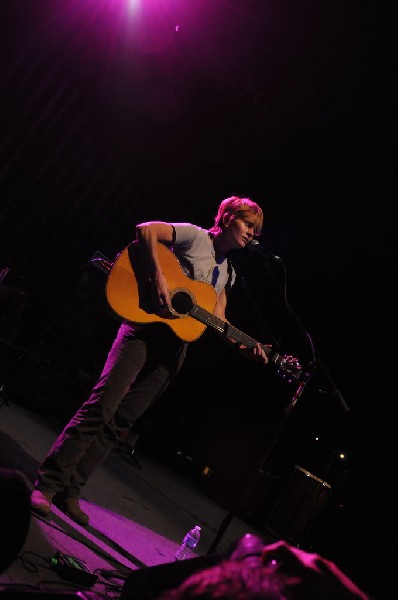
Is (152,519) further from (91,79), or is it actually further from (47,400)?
(91,79)

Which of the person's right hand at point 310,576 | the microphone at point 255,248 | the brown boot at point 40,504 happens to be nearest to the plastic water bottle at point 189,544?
the brown boot at point 40,504

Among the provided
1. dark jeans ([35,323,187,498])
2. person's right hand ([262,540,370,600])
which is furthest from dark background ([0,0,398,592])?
person's right hand ([262,540,370,600])

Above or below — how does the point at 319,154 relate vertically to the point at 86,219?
above

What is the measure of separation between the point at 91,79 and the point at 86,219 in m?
2.08

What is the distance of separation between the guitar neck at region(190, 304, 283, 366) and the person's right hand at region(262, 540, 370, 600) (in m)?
2.21

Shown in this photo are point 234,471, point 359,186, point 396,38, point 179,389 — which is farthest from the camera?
point 179,389

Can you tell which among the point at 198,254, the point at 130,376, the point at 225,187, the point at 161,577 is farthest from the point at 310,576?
the point at 225,187

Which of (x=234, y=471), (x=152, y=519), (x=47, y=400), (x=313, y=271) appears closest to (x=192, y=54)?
(x=313, y=271)

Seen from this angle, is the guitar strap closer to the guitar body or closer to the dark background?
the guitar body

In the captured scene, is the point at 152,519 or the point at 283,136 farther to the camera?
the point at 283,136

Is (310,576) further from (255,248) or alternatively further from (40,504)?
(255,248)

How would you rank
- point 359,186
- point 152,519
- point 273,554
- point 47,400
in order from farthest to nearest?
point 47,400, point 359,186, point 152,519, point 273,554

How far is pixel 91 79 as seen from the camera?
22.8 ft

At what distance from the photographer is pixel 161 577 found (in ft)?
4.98
